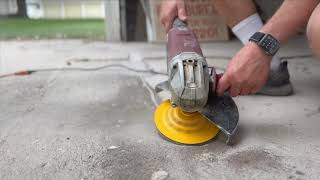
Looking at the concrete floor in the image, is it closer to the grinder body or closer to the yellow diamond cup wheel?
the yellow diamond cup wheel

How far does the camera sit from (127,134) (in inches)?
56.9

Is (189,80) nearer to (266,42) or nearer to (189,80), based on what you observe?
(189,80)

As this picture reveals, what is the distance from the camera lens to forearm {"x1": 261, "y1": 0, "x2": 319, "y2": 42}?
128 centimetres

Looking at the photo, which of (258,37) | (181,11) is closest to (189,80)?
(258,37)

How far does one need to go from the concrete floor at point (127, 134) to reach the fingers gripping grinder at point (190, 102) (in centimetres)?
4

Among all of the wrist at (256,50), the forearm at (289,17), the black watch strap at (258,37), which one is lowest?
the wrist at (256,50)

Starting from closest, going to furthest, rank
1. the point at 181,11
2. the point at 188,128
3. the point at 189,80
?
the point at 189,80 < the point at 188,128 < the point at 181,11

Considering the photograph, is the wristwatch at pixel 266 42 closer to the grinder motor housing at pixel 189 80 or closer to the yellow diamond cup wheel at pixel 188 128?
the grinder motor housing at pixel 189 80

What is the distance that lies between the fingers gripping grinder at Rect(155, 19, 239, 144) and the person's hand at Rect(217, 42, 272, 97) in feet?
0.18

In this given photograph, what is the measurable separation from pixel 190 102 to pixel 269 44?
29cm

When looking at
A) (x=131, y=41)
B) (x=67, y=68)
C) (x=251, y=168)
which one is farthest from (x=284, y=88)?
(x=131, y=41)

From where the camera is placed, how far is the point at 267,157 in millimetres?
1225

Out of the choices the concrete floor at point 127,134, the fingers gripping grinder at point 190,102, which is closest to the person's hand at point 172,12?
the fingers gripping grinder at point 190,102

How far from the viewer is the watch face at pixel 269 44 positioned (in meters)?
1.25
